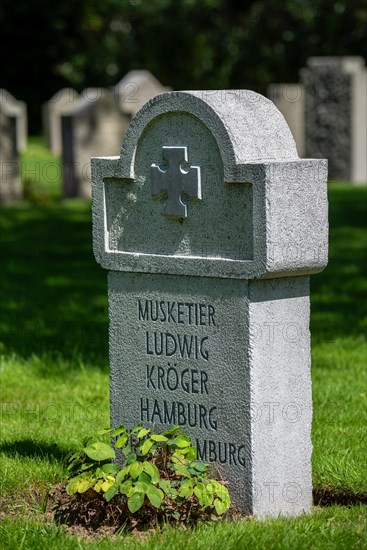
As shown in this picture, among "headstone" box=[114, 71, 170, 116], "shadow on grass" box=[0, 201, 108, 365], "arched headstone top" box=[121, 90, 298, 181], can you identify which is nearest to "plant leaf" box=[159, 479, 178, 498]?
"arched headstone top" box=[121, 90, 298, 181]

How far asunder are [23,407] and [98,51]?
27845 millimetres

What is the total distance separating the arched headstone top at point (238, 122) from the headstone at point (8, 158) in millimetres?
11793

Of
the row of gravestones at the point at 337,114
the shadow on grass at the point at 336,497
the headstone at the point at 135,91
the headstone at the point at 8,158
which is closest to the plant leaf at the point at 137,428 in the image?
the shadow on grass at the point at 336,497

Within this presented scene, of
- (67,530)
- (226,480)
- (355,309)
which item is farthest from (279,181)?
(355,309)

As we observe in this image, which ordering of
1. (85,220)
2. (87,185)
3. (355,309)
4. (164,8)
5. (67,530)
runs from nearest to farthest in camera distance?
(67,530) < (355,309) < (85,220) < (87,185) < (164,8)

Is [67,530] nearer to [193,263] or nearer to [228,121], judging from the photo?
[193,263]

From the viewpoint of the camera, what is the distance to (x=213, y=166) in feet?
14.0

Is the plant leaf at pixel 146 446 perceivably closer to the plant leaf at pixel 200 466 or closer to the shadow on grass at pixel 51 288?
the plant leaf at pixel 200 466

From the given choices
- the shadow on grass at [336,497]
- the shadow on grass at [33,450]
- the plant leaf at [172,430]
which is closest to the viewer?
the plant leaf at [172,430]

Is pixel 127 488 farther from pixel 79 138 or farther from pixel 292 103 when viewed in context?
pixel 292 103

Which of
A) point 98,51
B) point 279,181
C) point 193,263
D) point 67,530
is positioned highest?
point 98,51

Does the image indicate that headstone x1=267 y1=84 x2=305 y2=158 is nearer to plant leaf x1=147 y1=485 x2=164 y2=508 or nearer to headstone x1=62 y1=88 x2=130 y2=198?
headstone x1=62 y1=88 x2=130 y2=198

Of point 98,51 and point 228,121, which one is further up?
point 98,51

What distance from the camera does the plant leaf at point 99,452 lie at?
4360 mm
